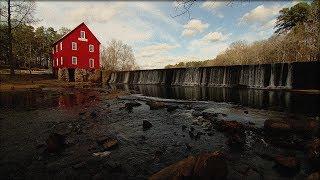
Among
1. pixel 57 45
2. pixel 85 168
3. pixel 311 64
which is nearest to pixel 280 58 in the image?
pixel 311 64

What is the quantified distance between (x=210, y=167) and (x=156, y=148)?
8.52 feet

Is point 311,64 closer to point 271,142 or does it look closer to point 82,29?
point 271,142

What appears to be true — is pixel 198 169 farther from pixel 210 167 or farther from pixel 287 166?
pixel 287 166

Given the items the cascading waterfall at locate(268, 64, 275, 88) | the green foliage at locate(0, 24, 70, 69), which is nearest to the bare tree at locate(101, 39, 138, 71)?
the green foliage at locate(0, 24, 70, 69)

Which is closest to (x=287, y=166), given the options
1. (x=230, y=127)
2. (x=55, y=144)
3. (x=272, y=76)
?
(x=230, y=127)

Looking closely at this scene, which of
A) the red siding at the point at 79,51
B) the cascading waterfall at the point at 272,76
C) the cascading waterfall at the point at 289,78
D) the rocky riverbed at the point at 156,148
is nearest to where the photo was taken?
the rocky riverbed at the point at 156,148

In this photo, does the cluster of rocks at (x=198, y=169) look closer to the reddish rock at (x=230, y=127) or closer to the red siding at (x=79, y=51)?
the reddish rock at (x=230, y=127)

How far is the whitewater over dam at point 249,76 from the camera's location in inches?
1005

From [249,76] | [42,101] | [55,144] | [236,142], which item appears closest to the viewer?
[55,144]

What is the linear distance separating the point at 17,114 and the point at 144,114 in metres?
6.21

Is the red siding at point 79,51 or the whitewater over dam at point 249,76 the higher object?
the red siding at point 79,51

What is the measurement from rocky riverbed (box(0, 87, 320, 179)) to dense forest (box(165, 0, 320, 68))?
100 feet

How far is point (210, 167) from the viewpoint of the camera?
16.3ft

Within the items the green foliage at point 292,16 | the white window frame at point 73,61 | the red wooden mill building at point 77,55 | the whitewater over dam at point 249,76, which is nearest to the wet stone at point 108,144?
the whitewater over dam at point 249,76
